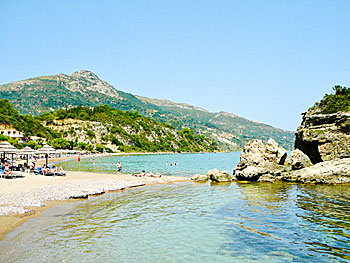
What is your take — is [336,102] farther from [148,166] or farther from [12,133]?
[12,133]

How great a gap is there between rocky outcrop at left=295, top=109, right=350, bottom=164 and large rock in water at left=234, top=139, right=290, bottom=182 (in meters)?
3.93

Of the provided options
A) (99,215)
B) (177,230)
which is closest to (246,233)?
(177,230)

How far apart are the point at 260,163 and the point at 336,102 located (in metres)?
18.0

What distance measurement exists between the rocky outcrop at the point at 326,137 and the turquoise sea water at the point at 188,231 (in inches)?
→ 612

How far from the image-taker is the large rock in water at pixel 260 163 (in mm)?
33906

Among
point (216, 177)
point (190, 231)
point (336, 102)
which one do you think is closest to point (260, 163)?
point (216, 177)

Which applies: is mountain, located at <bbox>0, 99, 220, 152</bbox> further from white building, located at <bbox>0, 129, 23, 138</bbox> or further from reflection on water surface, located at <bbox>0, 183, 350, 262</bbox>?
reflection on water surface, located at <bbox>0, 183, 350, 262</bbox>

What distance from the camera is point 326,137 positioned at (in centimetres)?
3703

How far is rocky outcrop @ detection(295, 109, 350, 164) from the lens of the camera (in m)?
35.9

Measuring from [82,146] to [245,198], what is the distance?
5150 inches

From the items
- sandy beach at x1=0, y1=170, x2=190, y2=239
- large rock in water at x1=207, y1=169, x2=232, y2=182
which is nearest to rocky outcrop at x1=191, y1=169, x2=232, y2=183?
large rock in water at x1=207, y1=169, x2=232, y2=182

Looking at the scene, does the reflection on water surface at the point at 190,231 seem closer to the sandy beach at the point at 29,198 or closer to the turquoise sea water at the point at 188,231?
the turquoise sea water at the point at 188,231

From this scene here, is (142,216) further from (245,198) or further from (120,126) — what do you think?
(120,126)

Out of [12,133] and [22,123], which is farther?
[22,123]
